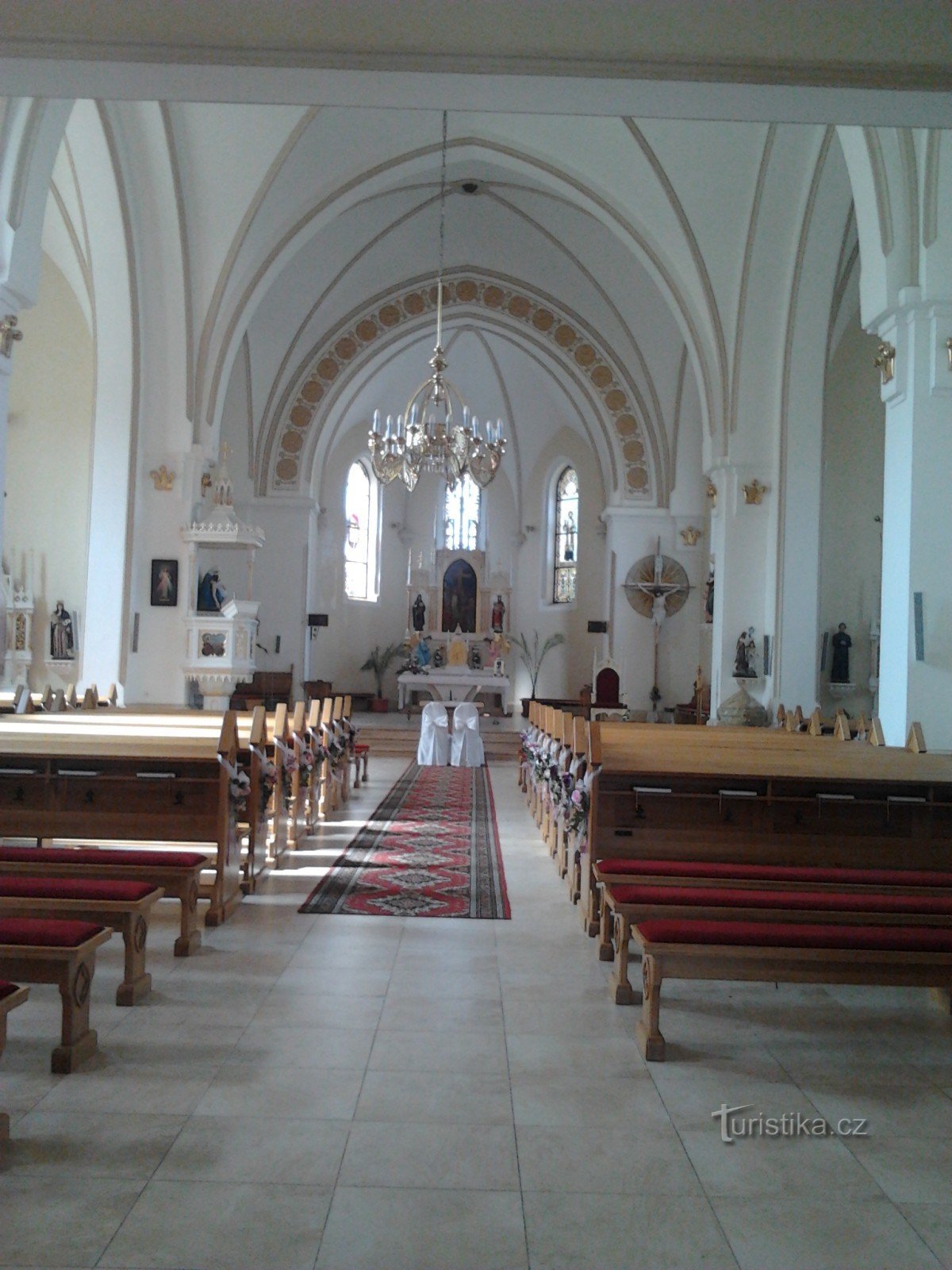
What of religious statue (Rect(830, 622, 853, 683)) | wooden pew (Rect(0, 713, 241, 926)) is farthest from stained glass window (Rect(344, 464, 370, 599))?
wooden pew (Rect(0, 713, 241, 926))

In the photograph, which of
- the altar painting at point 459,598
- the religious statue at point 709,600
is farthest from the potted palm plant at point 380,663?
the religious statue at point 709,600

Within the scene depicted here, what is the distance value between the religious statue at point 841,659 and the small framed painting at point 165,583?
9.03 metres

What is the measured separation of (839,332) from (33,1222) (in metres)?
15.5

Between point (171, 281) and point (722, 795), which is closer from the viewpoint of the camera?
point (722, 795)

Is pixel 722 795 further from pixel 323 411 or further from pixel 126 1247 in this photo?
pixel 323 411

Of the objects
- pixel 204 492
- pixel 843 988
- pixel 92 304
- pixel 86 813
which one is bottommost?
pixel 843 988

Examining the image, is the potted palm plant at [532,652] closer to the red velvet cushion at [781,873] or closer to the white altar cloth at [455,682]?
the white altar cloth at [455,682]

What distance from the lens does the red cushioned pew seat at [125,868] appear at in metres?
4.92

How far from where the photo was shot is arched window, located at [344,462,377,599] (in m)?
23.1

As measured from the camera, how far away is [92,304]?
41.5ft

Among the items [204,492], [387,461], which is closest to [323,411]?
[204,492]

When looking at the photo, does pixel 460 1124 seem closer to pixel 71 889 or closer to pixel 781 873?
pixel 71 889

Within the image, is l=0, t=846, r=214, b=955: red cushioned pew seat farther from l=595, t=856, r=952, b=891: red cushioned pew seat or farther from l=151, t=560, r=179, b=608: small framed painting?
l=151, t=560, r=179, b=608: small framed painting

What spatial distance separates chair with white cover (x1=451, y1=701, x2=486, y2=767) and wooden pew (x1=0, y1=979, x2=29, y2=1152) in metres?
12.1
